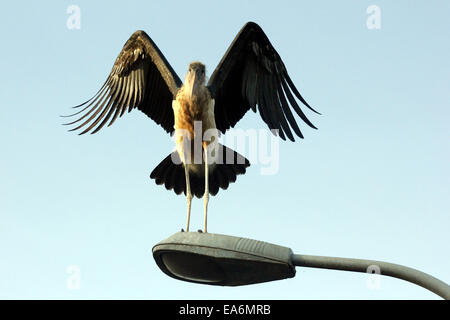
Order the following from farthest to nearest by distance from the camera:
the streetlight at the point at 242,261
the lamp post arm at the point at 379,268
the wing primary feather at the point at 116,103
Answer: the wing primary feather at the point at 116,103 → the streetlight at the point at 242,261 → the lamp post arm at the point at 379,268

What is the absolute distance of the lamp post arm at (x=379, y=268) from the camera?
5199 mm

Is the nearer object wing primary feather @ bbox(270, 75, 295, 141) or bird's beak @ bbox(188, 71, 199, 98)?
bird's beak @ bbox(188, 71, 199, 98)

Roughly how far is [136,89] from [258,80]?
1707 millimetres

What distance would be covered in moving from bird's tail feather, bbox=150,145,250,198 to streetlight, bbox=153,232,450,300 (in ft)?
11.0

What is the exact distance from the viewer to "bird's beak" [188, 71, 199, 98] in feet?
28.9

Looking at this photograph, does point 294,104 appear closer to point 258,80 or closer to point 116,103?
point 258,80

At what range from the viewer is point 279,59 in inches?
375

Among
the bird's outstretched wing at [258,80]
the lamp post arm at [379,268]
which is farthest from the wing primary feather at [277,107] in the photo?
the lamp post arm at [379,268]

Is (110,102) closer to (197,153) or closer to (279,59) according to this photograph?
(197,153)

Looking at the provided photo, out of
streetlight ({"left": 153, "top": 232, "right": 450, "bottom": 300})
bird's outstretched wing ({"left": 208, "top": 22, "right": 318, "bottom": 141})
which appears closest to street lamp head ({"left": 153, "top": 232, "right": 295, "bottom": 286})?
streetlight ({"left": 153, "top": 232, "right": 450, "bottom": 300})

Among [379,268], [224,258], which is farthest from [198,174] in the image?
[379,268]

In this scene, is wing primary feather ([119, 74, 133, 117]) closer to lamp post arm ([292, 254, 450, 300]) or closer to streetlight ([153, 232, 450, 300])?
streetlight ([153, 232, 450, 300])

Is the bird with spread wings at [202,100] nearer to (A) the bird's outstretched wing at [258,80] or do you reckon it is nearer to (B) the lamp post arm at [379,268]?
(A) the bird's outstretched wing at [258,80]

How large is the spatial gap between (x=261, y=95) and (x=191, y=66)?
1.10 m
